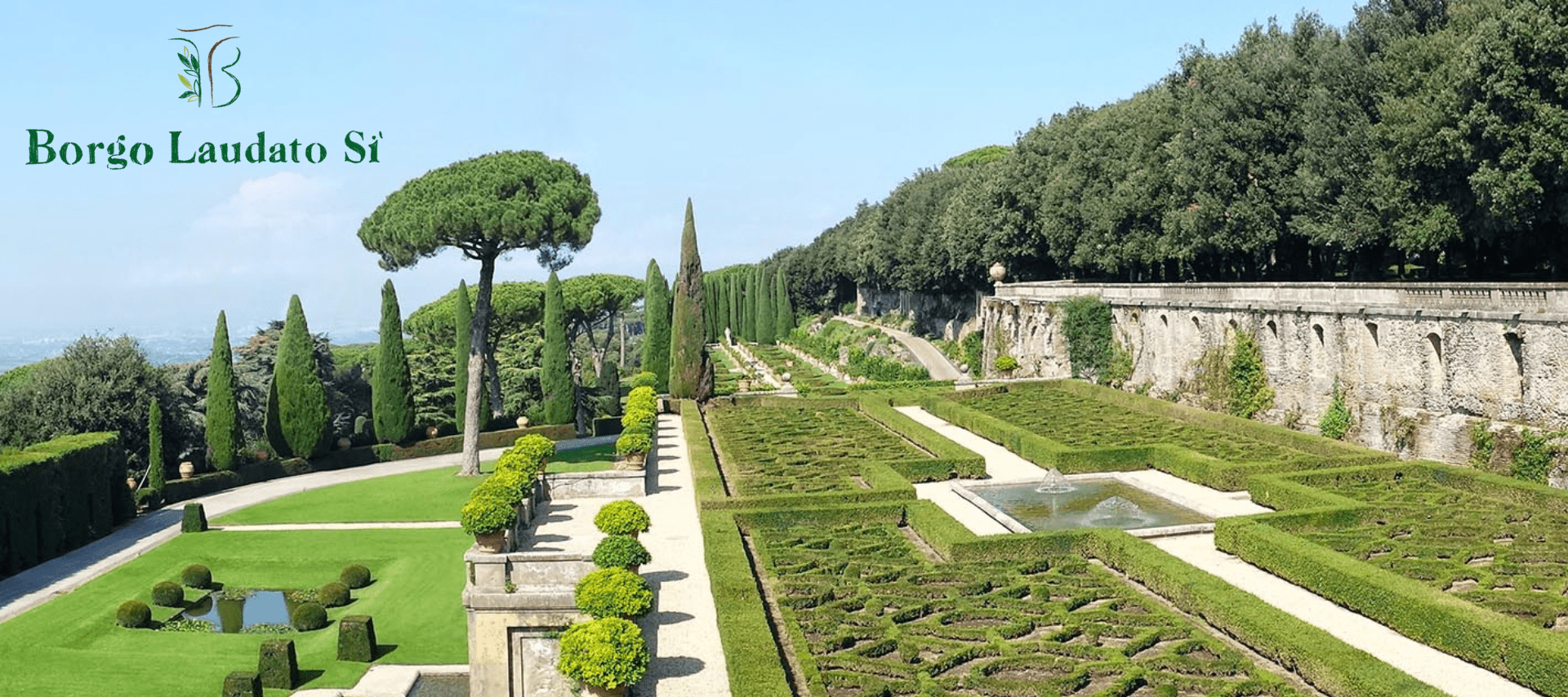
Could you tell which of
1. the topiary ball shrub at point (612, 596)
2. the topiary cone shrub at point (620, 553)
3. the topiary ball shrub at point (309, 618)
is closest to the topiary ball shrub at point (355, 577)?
the topiary ball shrub at point (309, 618)

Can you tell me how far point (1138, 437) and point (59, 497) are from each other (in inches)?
1121

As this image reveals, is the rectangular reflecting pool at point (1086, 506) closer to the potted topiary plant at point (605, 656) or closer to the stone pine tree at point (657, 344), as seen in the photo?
the potted topiary plant at point (605, 656)

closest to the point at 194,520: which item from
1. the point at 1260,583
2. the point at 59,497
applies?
the point at 59,497

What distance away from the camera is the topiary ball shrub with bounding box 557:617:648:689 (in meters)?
14.1

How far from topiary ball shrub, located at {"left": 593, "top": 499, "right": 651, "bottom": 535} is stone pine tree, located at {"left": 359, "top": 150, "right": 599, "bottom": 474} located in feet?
60.9

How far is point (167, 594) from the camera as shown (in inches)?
976

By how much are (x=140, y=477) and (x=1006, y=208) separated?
140ft

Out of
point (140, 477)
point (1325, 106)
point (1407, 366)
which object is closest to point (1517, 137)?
point (1407, 366)

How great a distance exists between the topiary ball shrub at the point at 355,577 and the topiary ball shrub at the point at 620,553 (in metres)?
8.98

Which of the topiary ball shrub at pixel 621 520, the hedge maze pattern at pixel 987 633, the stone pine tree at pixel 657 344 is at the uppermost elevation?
the stone pine tree at pixel 657 344

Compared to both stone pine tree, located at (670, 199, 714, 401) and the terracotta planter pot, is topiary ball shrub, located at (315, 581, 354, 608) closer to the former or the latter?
the terracotta planter pot

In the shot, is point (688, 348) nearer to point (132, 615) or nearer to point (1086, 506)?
point (1086, 506)

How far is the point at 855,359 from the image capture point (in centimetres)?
7031

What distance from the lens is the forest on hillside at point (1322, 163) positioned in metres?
30.0
